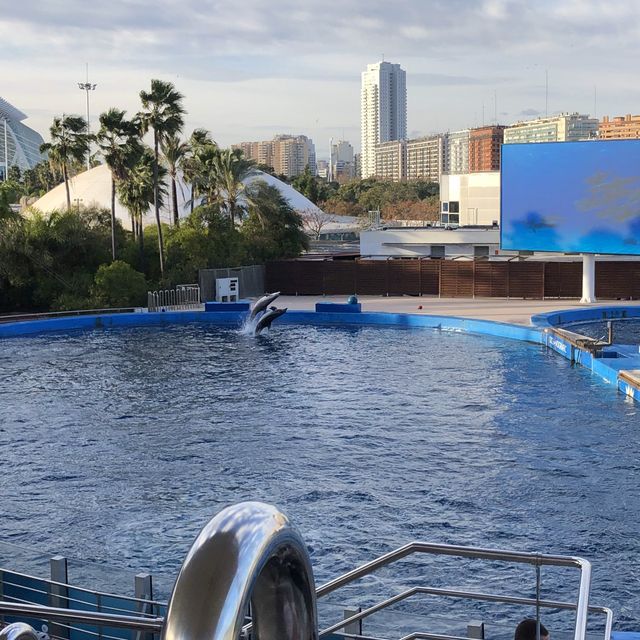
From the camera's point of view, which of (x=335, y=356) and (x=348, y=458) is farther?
(x=335, y=356)

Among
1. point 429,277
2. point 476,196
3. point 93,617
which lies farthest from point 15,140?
point 93,617

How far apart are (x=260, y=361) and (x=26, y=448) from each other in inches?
352

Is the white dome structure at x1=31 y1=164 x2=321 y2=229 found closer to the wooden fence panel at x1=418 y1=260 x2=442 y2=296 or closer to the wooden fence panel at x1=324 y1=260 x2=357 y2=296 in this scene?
the wooden fence panel at x1=324 y1=260 x2=357 y2=296


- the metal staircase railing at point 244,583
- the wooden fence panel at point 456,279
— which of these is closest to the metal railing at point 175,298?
the wooden fence panel at point 456,279

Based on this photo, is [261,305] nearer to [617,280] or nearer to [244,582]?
[617,280]

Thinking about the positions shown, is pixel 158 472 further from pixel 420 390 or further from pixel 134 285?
pixel 134 285

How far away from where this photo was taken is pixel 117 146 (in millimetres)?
37125

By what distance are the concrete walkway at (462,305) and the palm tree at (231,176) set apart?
24.8 feet

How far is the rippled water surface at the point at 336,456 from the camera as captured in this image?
11.1 metres

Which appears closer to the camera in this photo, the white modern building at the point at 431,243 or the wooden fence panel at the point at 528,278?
the wooden fence panel at the point at 528,278

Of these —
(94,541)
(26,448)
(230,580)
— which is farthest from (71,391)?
(230,580)

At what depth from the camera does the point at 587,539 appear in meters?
11.1

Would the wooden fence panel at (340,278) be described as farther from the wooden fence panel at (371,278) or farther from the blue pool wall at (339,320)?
the blue pool wall at (339,320)

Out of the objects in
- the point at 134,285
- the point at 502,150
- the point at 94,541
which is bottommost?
the point at 94,541
